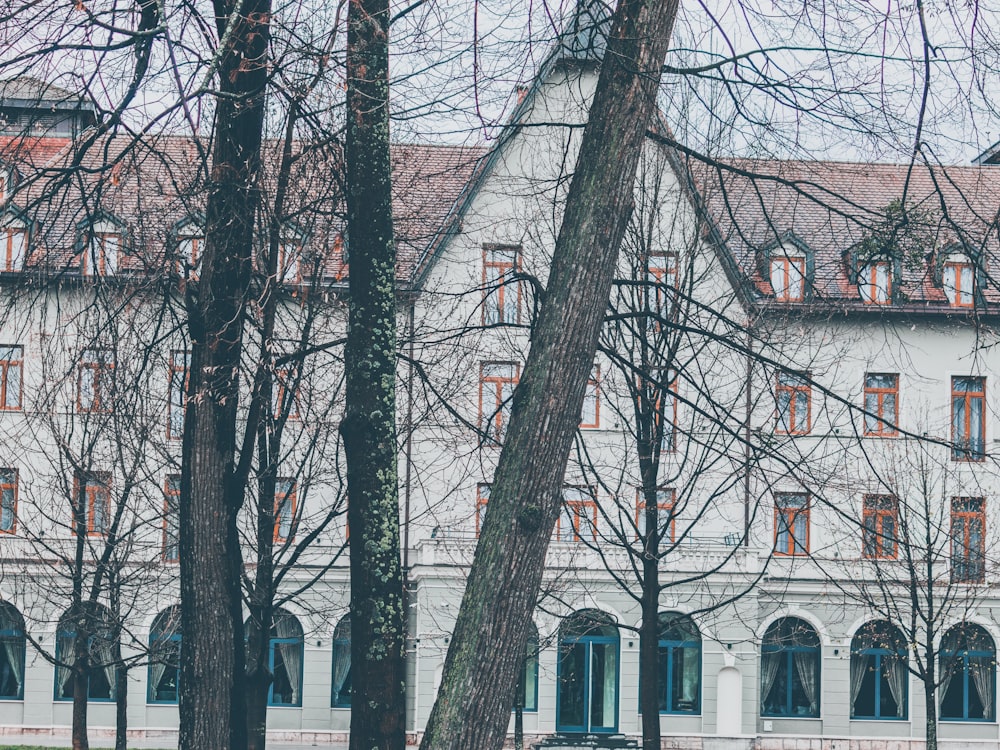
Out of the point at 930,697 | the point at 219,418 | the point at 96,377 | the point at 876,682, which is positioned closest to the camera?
the point at 219,418

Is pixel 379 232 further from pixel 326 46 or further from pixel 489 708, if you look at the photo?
pixel 489 708

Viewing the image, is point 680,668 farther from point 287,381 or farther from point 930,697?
point 287,381

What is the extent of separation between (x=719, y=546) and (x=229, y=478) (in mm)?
22819

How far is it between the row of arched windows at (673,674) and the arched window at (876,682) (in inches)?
1.0

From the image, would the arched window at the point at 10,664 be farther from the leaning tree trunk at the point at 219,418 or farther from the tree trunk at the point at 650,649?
the leaning tree trunk at the point at 219,418

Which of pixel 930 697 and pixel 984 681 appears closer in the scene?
pixel 930 697

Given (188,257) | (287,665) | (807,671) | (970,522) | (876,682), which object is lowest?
(876,682)

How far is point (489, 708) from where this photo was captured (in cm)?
573

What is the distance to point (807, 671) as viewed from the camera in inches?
1228

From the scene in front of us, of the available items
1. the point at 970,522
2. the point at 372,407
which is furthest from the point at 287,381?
the point at 970,522

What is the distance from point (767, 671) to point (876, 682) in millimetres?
2680

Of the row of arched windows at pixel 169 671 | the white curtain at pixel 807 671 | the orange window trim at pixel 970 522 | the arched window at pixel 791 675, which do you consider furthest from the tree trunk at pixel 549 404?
the white curtain at pixel 807 671

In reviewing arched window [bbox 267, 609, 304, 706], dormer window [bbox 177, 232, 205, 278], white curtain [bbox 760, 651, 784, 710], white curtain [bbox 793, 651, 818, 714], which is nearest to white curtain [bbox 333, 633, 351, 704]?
arched window [bbox 267, 609, 304, 706]

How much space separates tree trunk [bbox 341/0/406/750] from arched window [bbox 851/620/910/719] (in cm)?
2662
